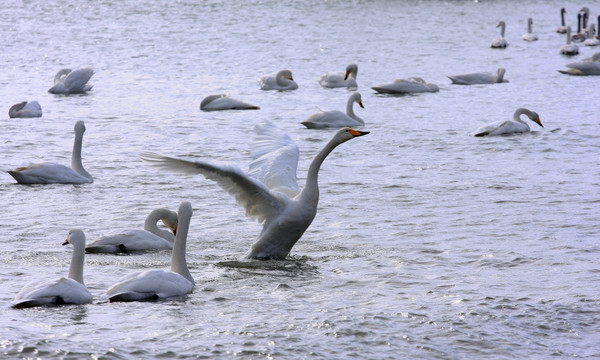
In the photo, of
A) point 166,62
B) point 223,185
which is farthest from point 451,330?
point 166,62

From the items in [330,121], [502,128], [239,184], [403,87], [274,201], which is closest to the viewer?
[239,184]

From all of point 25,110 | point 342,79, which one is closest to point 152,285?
point 25,110

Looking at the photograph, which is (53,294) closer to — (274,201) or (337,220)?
(274,201)

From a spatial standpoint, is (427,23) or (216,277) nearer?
(216,277)

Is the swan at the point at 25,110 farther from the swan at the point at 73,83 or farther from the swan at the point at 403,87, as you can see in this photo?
the swan at the point at 403,87

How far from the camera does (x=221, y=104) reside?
64.3 feet

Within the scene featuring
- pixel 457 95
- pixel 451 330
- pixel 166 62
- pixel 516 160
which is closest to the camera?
pixel 451 330

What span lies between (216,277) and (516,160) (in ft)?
24.1

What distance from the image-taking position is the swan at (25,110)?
17906mm

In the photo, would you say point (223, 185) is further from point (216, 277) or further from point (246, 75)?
point (246, 75)

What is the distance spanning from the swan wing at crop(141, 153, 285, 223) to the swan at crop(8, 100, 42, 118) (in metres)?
9.56

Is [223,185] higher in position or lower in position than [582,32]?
higher

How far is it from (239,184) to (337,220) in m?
2.26

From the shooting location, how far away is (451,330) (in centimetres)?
716
